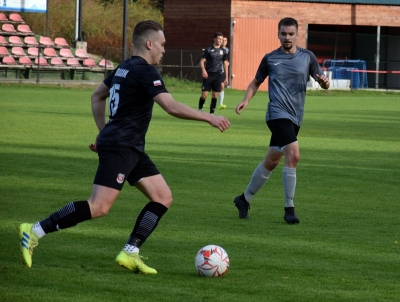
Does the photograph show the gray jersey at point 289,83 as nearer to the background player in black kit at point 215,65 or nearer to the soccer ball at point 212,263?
the soccer ball at point 212,263

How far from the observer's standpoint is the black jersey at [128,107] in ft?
22.0

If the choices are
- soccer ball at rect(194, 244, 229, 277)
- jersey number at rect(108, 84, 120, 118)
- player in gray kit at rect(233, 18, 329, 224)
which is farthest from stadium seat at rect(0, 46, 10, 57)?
soccer ball at rect(194, 244, 229, 277)

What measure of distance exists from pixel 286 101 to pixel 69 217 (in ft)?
12.3

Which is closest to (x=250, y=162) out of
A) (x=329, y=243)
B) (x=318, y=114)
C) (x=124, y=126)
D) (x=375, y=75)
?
(x=329, y=243)

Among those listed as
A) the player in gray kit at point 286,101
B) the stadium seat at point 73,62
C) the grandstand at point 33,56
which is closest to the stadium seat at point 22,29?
the grandstand at point 33,56

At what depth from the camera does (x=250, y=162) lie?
15125 millimetres

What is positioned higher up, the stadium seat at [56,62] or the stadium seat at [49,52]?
the stadium seat at [49,52]

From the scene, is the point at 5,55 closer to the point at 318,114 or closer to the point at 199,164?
the point at 318,114

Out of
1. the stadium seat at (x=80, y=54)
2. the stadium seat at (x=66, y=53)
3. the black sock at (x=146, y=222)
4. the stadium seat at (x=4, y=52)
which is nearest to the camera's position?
the black sock at (x=146, y=222)

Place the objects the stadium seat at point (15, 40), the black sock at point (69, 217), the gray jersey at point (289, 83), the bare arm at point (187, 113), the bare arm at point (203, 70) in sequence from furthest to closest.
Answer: the stadium seat at point (15, 40) → the bare arm at point (203, 70) → the gray jersey at point (289, 83) → the black sock at point (69, 217) → the bare arm at point (187, 113)

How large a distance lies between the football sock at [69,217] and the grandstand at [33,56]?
34367mm

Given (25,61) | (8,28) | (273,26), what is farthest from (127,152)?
(273,26)

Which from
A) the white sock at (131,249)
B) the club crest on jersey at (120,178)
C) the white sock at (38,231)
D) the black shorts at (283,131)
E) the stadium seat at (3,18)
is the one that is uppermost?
the stadium seat at (3,18)

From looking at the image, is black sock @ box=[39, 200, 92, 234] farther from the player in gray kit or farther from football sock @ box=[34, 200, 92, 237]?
the player in gray kit
